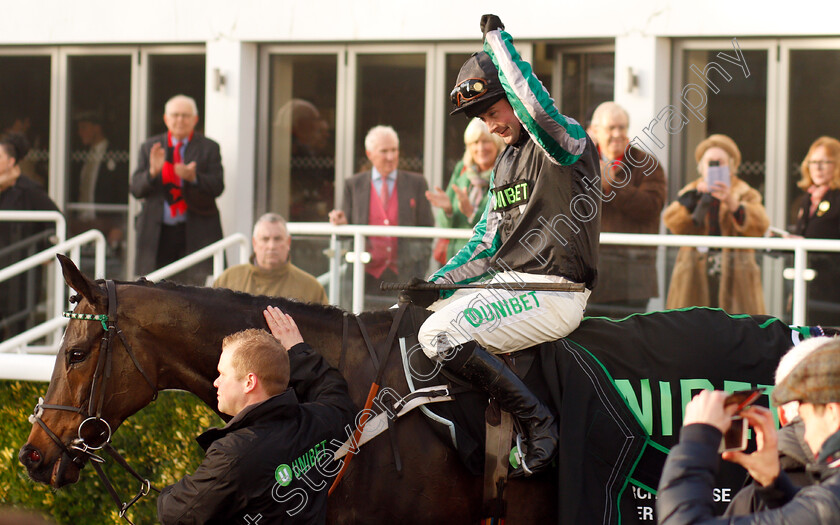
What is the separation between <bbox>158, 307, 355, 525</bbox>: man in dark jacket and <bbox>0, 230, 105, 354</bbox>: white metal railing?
3.44 meters

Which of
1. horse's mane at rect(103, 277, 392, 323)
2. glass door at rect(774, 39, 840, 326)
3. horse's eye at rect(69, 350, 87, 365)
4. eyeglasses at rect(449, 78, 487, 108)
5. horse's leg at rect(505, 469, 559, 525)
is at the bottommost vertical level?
horse's leg at rect(505, 469, 559, 525)

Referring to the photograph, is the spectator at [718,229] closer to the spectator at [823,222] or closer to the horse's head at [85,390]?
the spectator at [823,222]

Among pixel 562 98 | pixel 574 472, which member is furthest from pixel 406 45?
pixel 574 472

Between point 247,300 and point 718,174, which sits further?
point 718,174

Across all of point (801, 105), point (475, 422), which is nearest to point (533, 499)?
point (475, 422)

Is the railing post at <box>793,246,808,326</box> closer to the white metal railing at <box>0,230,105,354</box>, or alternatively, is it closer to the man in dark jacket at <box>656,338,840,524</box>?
the man in dark jacket at <box>656,338,840,524</box>

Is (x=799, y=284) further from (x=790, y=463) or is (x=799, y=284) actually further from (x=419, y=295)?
(x=790, y=463)

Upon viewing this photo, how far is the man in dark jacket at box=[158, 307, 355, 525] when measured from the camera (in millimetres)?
3029

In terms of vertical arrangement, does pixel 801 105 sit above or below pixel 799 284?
above

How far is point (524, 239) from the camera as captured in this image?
3859 mm

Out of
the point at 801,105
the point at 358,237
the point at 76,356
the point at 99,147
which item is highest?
the point at 801,105

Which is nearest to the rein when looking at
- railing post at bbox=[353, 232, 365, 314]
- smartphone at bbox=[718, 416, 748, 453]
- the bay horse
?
the bay horse

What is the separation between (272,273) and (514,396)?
2.67m

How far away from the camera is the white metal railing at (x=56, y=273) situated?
637 cm
